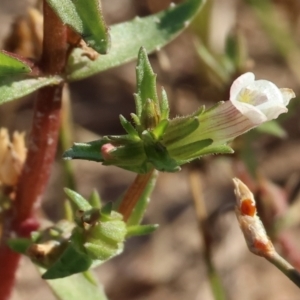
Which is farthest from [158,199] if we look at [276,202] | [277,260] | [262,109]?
[262,109]

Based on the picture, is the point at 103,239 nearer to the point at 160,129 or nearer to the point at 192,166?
the point at 160,129

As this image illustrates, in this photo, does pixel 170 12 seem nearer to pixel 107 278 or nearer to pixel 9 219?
pixel 9 219

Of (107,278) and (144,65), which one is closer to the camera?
(144,65)

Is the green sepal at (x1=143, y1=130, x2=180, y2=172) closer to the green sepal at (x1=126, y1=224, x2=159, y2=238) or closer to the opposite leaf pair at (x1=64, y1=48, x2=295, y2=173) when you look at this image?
the opposite leaf pair at (x1=64, y1=48, x2=295, y2=173)

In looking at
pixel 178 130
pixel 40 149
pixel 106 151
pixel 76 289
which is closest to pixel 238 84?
pixel 178 130

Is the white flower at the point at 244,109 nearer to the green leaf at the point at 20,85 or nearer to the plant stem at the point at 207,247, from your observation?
the green leaf at the point at 20,85

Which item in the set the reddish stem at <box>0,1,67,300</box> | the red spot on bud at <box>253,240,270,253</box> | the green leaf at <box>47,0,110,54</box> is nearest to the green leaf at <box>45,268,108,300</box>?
the reddish stem at <box>0,1,67,300</box>
